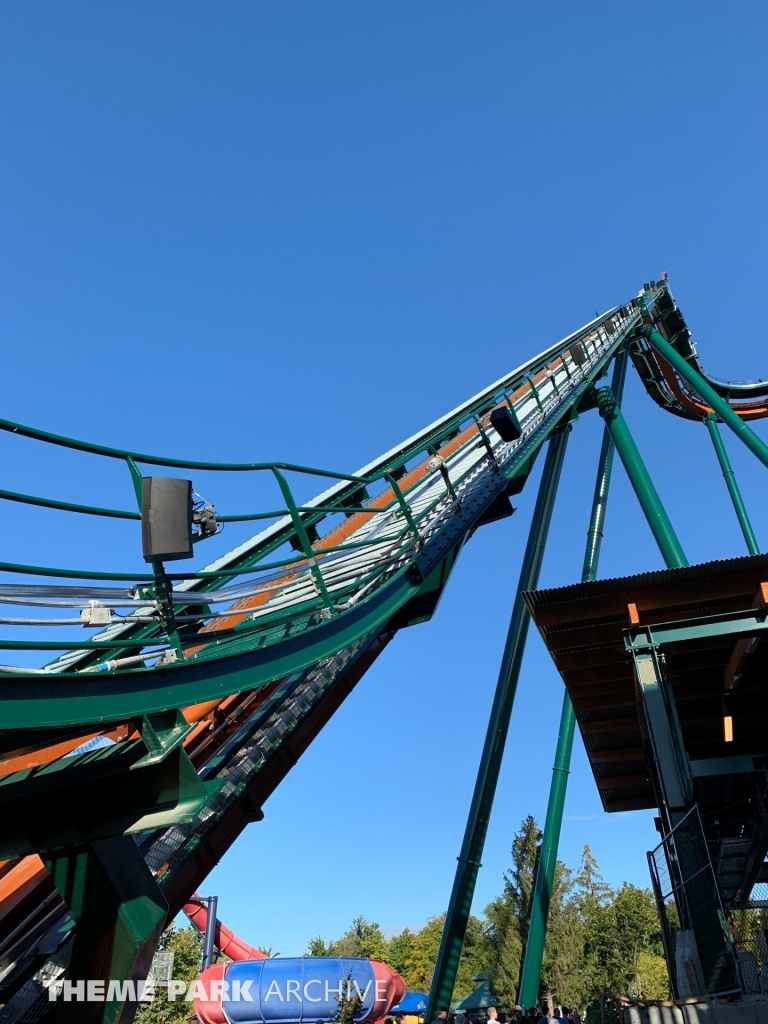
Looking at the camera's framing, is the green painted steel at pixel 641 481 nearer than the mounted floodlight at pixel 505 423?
No

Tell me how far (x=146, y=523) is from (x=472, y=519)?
487 cm

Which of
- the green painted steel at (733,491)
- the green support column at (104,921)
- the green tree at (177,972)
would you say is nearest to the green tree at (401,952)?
the green tree at (177,972)

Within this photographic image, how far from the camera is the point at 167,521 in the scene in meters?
3.70

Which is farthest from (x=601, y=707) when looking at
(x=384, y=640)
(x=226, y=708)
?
(x=226, y=708)

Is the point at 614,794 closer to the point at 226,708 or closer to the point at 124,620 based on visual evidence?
the point at 226,708

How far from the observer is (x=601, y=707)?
1068 cm

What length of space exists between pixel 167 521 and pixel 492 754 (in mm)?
7446

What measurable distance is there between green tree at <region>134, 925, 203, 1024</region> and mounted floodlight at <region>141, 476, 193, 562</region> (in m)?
10.0

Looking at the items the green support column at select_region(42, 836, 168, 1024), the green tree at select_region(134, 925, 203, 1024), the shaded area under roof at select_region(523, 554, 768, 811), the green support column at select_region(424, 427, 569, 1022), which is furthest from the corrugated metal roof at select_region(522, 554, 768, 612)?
the green tree at select_region(134, 925, 203, 1024)

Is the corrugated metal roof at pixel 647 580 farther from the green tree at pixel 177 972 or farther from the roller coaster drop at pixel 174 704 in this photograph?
the green tree at pixel 177 972

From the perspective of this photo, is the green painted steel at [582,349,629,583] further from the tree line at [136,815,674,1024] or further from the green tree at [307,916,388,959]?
the green tree at [307,916,388,959]

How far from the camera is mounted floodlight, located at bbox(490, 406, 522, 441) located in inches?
340

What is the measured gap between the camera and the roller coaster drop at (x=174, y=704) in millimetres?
3744

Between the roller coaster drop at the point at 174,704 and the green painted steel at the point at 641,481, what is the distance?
3.57 metres
